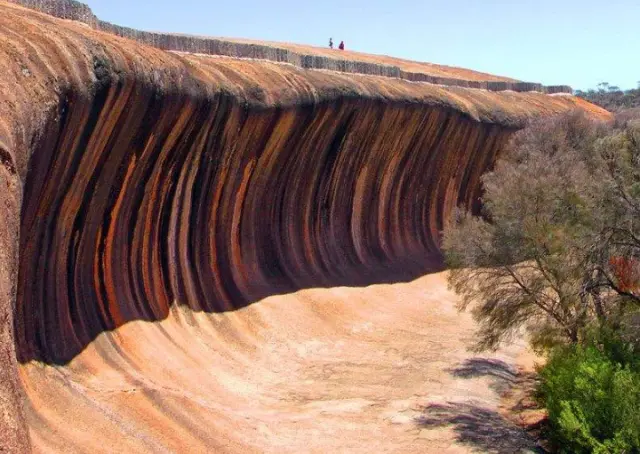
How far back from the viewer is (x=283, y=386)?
14.5 metres

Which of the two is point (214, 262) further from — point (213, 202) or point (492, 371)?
point (492, 371)

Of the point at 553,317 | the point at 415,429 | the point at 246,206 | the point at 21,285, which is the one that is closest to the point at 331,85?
the point at 246,206

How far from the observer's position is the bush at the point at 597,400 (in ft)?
38.0

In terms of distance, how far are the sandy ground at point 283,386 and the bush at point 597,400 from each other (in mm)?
1030

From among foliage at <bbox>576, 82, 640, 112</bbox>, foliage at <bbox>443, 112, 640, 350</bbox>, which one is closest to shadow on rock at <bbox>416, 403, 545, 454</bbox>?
foliage at <bbox>443, 112, 640, 350</bbox>

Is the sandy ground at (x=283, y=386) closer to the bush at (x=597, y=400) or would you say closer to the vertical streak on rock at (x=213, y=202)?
the vertical streak on rock at (x=213, y=202)

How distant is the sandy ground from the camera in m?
10.3

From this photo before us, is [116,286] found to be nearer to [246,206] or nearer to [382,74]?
[246,206]

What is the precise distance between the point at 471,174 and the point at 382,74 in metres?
6.42

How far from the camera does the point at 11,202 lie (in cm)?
734

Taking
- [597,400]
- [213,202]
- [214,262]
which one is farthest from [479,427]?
[213,202]

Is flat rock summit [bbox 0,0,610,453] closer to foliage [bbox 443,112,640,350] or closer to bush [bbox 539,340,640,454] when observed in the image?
bush [bbox 539,340,640,454]

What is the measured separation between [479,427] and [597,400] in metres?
2.38

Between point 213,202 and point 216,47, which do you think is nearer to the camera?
point 213,202
